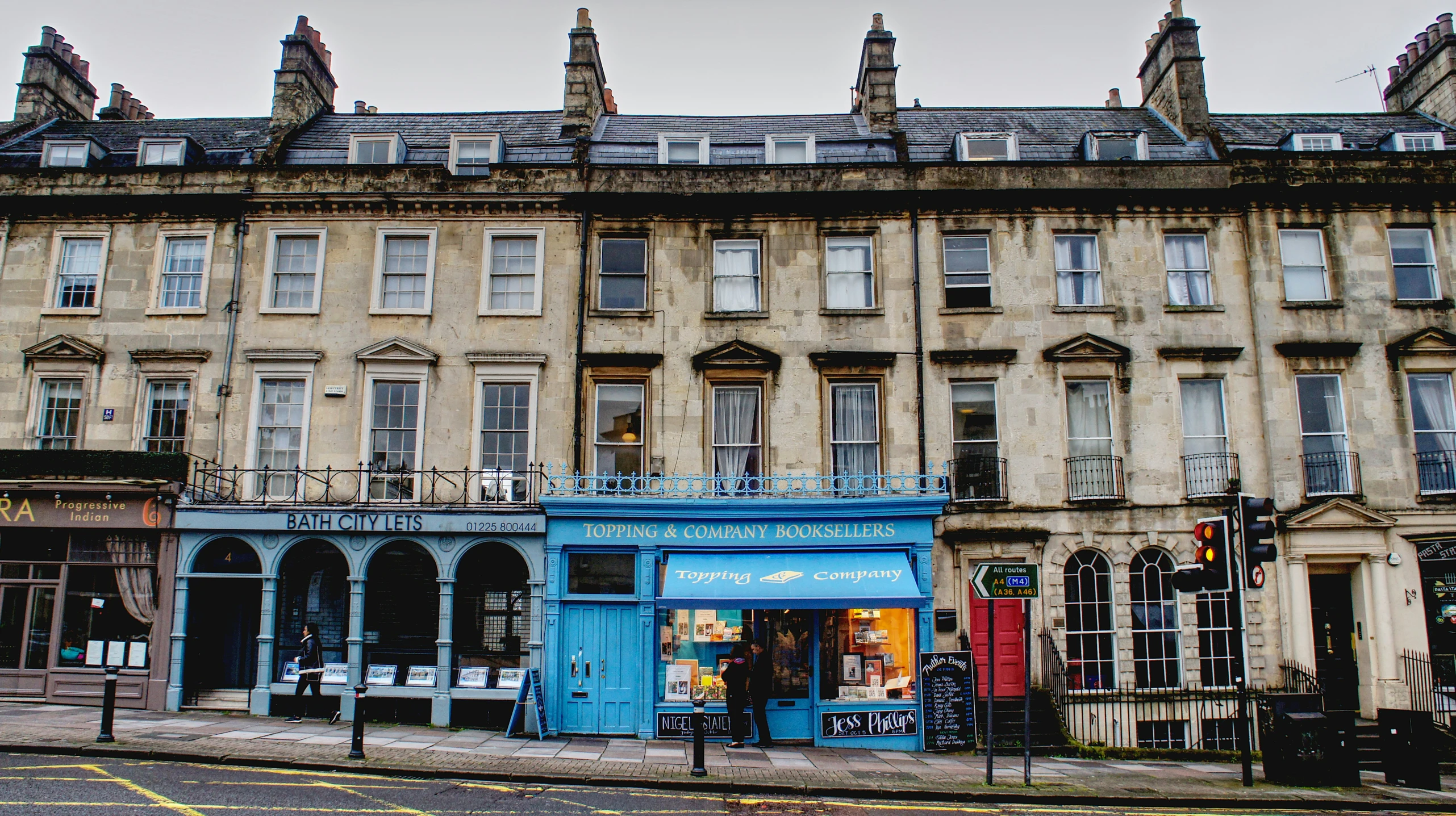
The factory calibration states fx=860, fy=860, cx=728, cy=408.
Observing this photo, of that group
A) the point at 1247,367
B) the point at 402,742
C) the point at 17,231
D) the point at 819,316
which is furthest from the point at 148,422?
the point at 1247,367

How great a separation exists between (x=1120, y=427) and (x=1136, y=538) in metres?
2.15

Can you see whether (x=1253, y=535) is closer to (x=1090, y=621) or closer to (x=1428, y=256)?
(x=1090, y=621)

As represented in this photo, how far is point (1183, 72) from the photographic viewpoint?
19781 mm

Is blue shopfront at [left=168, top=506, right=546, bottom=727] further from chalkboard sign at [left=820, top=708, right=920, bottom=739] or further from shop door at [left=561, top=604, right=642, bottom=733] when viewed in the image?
chalkboard sign at [left=820, top=708, right=920, bottom=739]

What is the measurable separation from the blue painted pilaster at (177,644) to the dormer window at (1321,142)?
2525 cm

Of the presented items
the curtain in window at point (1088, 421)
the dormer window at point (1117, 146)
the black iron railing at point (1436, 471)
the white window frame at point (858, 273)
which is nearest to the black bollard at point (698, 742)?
the white window frame at point (858, 273)

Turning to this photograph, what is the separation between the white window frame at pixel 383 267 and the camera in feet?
55.9

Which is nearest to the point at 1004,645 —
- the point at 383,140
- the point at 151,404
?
the point at 383,140

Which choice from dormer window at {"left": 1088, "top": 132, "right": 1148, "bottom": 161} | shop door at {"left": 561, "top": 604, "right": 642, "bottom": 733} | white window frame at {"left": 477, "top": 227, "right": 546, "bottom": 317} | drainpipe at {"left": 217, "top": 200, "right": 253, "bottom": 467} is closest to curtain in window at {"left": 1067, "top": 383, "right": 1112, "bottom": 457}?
dormer window at {"left": 1088, "top": 132, "right": 1148, "bottom": 161}

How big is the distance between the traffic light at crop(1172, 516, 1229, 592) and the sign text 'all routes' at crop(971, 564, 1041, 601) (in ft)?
6.64

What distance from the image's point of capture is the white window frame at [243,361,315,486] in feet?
54.1

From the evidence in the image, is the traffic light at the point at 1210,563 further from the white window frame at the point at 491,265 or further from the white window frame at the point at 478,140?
the white window frame at the point at 478,140

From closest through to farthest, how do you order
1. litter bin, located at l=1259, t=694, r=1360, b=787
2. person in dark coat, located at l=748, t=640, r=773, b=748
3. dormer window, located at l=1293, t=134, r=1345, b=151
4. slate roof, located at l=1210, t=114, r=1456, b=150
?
litter bin, located at l=1259, t=694, r=1360, b=787
person in dark coat, located at l=748, t=640, r=773, b=748
dormer window, located at l=1293, t=134, r=1345, b=151
slate roof, located at l=1210, t=114, r=1456, b=150

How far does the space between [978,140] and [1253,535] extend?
11120 mm
